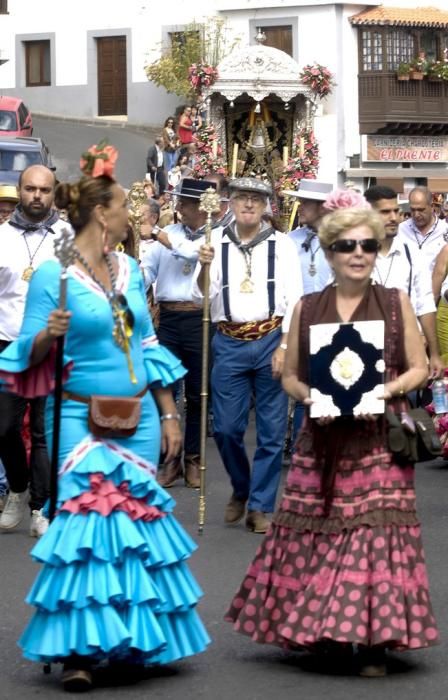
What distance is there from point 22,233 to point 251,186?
1.32 m

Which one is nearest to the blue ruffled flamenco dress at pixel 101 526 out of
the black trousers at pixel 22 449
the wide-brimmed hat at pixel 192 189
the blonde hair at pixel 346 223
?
the blonde hair at pixel 346 223

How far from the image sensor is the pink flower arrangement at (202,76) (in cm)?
2967

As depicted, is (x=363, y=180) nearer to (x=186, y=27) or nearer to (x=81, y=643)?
(x=186, y=27)

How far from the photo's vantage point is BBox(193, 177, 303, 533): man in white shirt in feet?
34.2

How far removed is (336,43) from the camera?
51.8 metres

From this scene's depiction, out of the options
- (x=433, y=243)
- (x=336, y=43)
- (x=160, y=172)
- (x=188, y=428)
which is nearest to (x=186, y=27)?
(x=336, y=43)

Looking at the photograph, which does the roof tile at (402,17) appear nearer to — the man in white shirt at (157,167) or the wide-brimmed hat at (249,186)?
the man in white shirt at (157,167)

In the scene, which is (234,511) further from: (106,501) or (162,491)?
(106,501)

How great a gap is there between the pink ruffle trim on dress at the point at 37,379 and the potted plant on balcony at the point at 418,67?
47.8m

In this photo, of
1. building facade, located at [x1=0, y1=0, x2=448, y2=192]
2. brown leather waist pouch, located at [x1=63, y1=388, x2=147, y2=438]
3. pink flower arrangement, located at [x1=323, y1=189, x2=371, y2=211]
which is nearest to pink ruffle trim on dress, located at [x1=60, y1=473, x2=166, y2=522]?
brown leather waist pouch, located at [x1=63, y1=388, x2=147, y2=438]

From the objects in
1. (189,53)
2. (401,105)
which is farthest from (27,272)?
(401,105)

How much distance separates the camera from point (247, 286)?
34.3 feet

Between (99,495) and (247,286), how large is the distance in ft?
12.4

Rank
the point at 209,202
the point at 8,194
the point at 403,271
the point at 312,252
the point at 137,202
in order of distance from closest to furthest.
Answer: the point at 403,271 → the point at 209,202 → the point at 312,252 → the point at 8,194 → the point at 137,202
